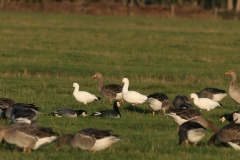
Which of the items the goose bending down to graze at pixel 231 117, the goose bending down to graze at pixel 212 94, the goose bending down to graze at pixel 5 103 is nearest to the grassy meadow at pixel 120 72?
the goose bending down to graze at pixel 231 117

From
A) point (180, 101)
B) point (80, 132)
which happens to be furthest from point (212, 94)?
point (80, 132)

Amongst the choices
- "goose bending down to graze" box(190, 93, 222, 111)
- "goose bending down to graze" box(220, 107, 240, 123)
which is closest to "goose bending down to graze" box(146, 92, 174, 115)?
"goose bending down to graze" box(190, 93, 222, 111)

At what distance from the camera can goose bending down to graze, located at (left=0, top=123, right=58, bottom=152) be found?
8.51 m

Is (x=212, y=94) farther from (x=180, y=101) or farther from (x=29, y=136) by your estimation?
(x=29, y=136)

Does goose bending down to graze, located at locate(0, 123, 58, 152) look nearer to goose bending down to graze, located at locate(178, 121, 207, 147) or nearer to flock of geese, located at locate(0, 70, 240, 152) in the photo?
flock of geese, located at locate(0, 70, 240, 152)

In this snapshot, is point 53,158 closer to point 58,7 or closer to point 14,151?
point 14,151

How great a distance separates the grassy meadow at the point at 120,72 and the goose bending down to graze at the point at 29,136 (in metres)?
0.25

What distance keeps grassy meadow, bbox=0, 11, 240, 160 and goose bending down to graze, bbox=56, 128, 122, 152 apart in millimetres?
187

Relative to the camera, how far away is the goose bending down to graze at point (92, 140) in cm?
850

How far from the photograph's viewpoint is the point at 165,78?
22.9 meters

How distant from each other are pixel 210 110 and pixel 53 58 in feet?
48.9

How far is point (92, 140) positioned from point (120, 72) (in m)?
15.5

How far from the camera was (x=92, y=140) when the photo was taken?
28.2 ft

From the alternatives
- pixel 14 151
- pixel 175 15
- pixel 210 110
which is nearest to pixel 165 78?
pixel 210 110
